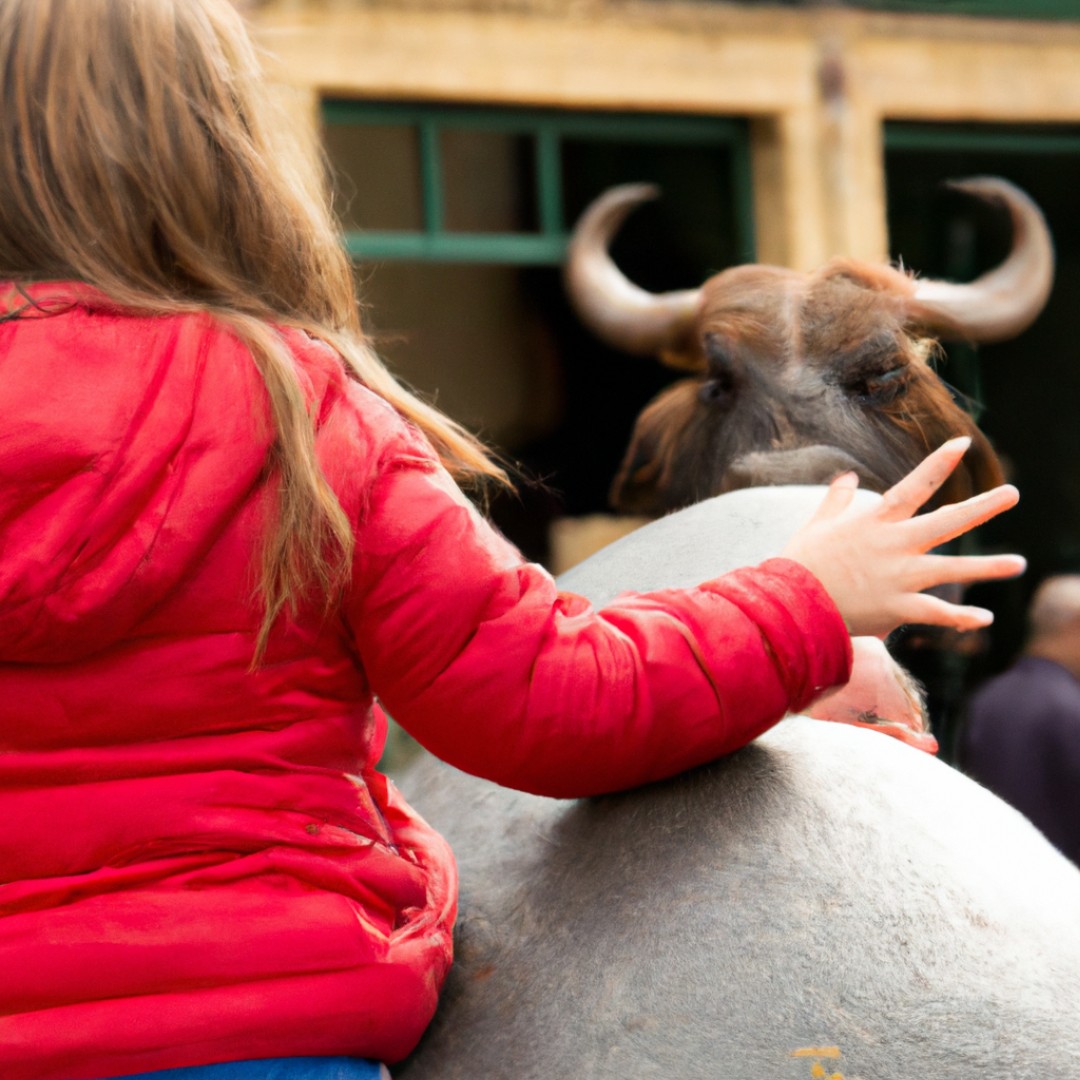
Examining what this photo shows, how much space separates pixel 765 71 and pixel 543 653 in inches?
237

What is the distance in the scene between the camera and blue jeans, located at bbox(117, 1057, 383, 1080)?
1063 mm

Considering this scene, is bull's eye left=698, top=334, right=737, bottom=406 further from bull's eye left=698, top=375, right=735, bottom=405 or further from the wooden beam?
the wooden beam

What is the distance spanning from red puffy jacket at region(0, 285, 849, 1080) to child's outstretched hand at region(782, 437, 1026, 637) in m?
0.03

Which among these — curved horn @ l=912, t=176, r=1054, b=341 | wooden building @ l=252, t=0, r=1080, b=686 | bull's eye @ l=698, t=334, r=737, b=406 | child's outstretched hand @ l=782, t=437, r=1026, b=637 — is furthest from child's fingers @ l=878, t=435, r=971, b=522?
wooden building @ l=252, t=0, r=1080, b=686

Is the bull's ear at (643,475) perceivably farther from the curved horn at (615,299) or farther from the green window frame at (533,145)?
the green window frame at (533,145)

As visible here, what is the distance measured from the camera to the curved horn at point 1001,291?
7.66ft

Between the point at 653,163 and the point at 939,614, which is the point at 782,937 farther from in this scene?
the point at 653,163

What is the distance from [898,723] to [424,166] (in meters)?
5.40

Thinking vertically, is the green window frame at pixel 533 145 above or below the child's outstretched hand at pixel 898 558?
above

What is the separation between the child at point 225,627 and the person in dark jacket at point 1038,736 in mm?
2569

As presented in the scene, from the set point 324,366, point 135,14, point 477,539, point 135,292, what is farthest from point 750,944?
point 135,14

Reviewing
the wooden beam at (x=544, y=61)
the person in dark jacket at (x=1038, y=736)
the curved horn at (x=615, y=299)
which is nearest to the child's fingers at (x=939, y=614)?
the curved horn at (x=615, y=299)

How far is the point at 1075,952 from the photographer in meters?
1.10

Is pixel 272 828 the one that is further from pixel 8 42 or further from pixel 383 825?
pixel 8 42
